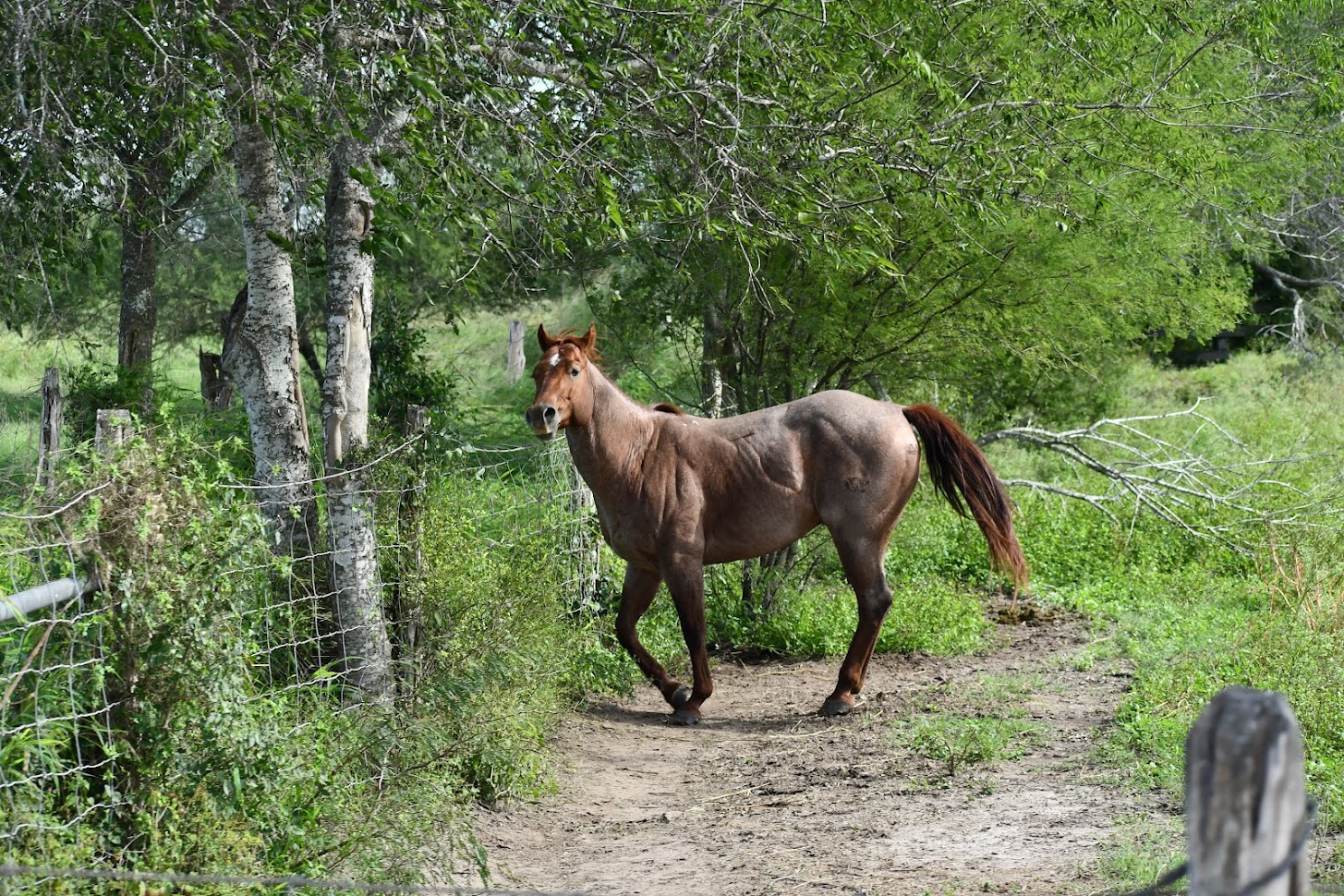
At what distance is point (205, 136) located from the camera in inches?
249

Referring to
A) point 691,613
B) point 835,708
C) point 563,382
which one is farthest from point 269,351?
point 835,708

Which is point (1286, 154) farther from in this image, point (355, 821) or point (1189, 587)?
point (355, 821)

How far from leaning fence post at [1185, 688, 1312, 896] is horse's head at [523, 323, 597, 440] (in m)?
5.50

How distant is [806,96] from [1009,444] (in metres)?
8.98

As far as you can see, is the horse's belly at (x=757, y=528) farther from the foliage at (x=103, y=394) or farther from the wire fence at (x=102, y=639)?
the foliage at (x=103, y=394)

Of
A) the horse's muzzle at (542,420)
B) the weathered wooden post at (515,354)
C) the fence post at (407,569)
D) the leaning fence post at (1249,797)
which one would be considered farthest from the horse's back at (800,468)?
the weathered wooden post at (515,354)

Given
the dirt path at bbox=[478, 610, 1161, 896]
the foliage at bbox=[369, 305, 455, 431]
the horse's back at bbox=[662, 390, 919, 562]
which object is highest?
the foliage at bbox=[369, 305, 455, 431]

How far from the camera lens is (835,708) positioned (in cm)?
783

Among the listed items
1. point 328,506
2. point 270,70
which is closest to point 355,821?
point 328,506

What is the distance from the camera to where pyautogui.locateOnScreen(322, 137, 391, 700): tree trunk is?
5895 millimetres

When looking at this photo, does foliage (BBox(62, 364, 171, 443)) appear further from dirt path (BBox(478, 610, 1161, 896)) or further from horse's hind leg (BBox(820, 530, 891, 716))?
horse's hind leg (BBox(820, 530, 891, 716))

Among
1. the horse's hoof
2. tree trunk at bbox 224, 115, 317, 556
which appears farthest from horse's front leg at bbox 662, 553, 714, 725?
tree trunk at bbox 224, 115, 317, 556

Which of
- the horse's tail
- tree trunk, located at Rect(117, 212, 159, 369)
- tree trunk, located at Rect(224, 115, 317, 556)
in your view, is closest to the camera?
tree trunk, located at Rect(224, 115, 317, 556)

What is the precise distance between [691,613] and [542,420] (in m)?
1.68
